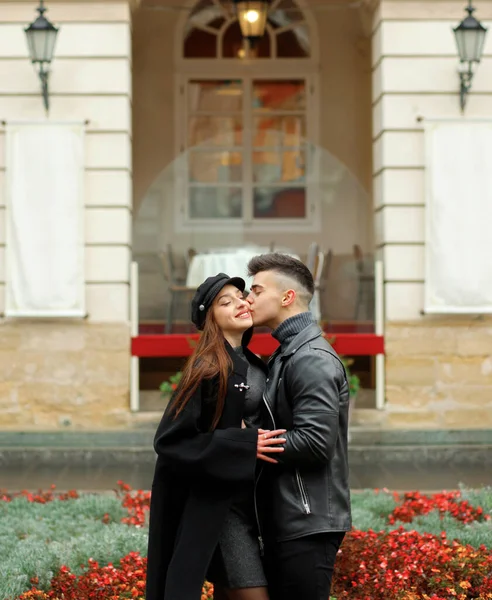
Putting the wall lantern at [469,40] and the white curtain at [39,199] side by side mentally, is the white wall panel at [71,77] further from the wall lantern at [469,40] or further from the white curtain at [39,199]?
the wall lantern at [469,40]

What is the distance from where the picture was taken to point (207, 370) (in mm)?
3719

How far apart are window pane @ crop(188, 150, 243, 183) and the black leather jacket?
12.1m

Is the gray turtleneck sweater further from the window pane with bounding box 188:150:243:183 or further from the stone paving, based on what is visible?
the window pane with bounding box 188:150:243:183

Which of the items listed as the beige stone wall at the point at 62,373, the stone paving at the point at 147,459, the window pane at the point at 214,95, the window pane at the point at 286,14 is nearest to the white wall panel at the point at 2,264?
the beige stone wall at the point at 62,373

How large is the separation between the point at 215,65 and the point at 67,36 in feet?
14.8

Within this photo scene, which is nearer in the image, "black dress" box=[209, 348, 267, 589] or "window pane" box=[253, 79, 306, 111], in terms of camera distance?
"black dress" box=[209, 348, 267, 589]

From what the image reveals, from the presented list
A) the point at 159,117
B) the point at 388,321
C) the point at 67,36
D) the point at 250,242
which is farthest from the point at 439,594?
the point at 159,117

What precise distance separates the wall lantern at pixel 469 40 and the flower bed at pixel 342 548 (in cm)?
544

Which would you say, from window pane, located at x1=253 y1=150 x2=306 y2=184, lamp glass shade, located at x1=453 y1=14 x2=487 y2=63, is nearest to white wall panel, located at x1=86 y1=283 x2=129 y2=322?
lamp glass shade, located at x1=453 y1=14 x2=487 y2=63

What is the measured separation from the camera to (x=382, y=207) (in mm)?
11914

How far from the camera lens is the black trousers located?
3.65 metres

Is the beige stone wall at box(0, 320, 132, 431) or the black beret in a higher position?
the black beret

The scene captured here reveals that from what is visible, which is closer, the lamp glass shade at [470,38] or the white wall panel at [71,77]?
the lamp glass shade at [470,38]

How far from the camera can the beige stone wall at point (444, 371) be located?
11797mm
